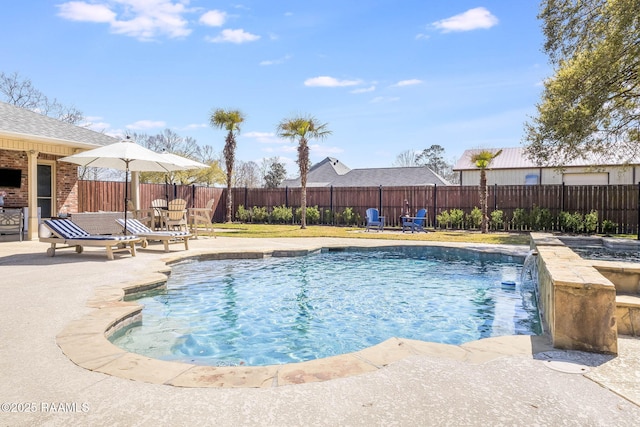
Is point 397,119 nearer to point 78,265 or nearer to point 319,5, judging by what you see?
point 319,5

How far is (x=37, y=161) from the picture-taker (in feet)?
37.2

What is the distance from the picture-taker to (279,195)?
2020cm

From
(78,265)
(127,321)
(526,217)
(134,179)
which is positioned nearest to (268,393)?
(127,321)

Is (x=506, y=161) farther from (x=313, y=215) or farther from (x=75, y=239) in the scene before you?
(x=75, y=239)

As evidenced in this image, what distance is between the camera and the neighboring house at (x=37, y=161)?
33.0 ft

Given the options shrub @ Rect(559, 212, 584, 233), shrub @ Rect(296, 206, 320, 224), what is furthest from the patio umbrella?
shrub @ Rect(559, 212, 584, 233)

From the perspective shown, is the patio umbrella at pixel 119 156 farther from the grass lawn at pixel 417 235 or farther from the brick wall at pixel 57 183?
the grass lawn at pixel 417 235

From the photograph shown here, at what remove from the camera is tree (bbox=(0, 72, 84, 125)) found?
25.5m

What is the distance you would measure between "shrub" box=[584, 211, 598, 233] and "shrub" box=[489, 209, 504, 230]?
2.71 m

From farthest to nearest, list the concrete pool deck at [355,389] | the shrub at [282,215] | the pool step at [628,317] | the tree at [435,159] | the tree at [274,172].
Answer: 1. the tree at [435,159]
2. the tree at [274,172]
3. the shrub at [282,215]
4. the pool step at [628,317]
5. the concrete pool deck at [355,389]

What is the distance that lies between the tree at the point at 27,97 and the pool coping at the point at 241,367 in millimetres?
27464

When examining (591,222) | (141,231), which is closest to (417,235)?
(591,222)

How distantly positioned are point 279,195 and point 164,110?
10.7 meters

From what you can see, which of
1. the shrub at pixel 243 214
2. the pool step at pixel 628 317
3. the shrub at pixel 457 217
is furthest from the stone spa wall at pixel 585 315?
the shrub at pixel 243 214
